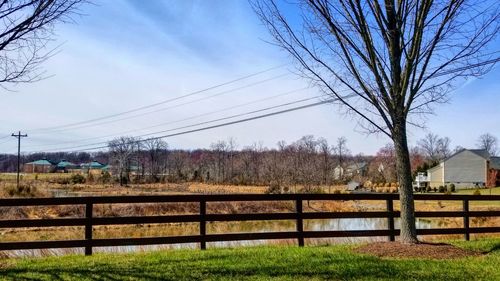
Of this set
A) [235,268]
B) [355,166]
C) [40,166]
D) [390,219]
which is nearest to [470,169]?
[355,166]

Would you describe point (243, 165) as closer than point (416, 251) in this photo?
No

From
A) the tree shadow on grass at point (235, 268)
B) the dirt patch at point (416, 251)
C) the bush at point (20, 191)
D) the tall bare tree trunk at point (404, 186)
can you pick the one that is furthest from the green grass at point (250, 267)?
the bush at point (20, 191)

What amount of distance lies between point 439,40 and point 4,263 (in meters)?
8.59

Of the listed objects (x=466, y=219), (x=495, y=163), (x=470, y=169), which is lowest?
(x=466, y=219)

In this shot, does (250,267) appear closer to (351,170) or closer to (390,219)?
(390,219)

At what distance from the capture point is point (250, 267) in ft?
22.8

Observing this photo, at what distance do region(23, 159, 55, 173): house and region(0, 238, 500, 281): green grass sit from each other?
457 feet

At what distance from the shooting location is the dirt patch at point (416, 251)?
793 centimetres

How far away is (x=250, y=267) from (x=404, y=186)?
351cm

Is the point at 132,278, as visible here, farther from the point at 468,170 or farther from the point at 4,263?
the point at 468,170

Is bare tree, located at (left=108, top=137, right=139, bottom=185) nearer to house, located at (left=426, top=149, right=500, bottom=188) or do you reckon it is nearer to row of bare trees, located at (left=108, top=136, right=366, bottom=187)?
row of bare trees, located at (left=108, top=136, right=366, bottom=187)

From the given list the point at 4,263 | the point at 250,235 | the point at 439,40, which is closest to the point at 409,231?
the point at 250,235

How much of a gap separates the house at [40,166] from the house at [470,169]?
107375mm

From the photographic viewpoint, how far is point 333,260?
7.53 m
